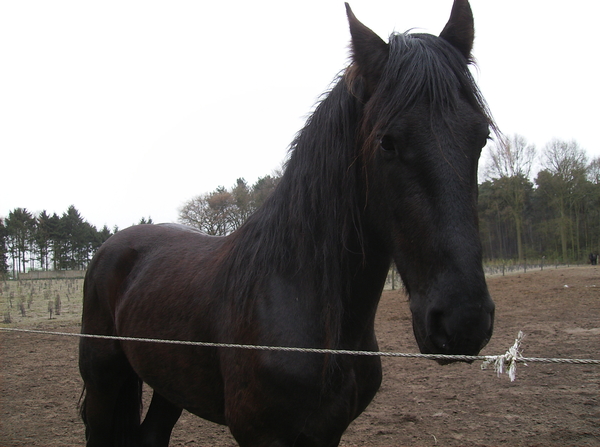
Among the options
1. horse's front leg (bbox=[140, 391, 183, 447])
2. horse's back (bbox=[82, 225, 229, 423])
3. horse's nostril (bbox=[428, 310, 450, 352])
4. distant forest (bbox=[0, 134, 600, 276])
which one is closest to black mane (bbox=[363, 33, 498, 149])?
horse's nostril (bbox=[428, 310, 450, 352])

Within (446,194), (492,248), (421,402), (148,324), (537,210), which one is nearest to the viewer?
(446,194)

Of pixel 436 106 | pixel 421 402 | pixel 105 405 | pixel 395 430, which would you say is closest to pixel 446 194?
pixel 436 106

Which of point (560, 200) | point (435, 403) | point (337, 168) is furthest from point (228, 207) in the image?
point (560, 200)

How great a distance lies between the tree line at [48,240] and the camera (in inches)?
1732

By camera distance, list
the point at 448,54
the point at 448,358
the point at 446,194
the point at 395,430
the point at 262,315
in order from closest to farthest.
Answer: the point at 448,358 < the point at 446,194 < the point at 448,54 < the point at 262,315 < the point at 395,430

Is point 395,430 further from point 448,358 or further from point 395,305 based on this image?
point 395,305

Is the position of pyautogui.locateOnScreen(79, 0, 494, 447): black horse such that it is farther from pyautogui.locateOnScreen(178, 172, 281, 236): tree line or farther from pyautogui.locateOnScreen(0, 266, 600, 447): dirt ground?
pyautogui.locateOnScreen(0, 266, 600, 447): dirt ground

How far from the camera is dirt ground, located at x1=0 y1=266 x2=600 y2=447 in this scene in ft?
12.6

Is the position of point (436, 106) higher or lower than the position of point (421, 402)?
higher

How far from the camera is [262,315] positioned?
1762 millimetres

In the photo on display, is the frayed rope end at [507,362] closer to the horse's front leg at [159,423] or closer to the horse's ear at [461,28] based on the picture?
the horse's ear at [461,28]

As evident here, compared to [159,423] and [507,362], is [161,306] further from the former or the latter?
[507,362]

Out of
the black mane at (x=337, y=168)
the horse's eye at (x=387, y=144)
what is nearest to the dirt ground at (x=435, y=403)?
the black mane at (x=337, y=168)

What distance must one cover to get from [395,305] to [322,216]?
39.8 ft
